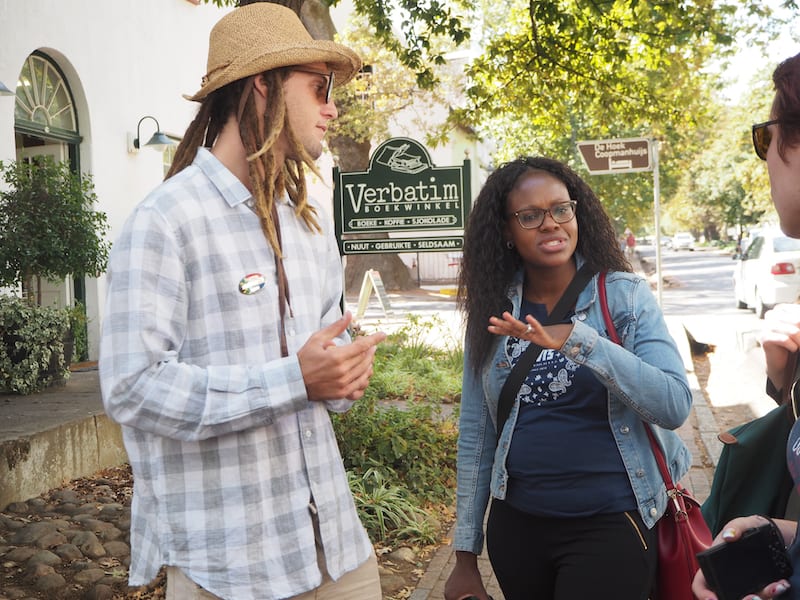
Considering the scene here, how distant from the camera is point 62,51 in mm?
10305

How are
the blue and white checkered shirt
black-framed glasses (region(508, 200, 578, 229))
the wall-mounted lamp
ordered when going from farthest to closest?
the wall-mounted lamp, black-framed glasses (region(508, 200, 578, 229)), the blue and white checkered shirt

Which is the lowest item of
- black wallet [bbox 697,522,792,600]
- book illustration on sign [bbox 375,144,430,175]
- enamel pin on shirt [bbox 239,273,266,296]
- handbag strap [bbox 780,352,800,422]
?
black wallet [bbox 697,522,792,600]

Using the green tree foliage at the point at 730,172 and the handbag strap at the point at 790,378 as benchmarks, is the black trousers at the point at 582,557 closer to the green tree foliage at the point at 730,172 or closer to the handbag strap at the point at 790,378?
the handbag strap at the point at 790,378

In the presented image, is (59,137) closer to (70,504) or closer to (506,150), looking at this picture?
(70,504)

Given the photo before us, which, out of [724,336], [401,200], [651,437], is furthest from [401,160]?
[724,336]

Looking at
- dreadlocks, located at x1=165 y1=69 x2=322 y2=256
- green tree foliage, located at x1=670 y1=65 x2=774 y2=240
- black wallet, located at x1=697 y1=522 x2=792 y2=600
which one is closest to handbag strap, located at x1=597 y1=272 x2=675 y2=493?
black wallet, located at x1=697 y1=522 x2=792 y2=600

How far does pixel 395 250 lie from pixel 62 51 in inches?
224

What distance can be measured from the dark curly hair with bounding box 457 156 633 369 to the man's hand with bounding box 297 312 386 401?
3.07 feet

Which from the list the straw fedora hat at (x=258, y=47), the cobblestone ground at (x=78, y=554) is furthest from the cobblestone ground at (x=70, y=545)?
the straw fedora hat at (x=258, y=47)

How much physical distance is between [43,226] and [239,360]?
7.21 m

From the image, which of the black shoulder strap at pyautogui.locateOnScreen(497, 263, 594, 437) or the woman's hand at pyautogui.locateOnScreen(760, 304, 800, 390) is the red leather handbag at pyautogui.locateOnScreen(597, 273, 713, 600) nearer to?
the black shoulder strap at pyautogui.locateOnScreen(497, 263, 594, 437)

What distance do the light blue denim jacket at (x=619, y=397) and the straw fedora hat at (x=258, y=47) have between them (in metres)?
1.00

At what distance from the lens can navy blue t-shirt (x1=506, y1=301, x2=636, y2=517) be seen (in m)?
2.42

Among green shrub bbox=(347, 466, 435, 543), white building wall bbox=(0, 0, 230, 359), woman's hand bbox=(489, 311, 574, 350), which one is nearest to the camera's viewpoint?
woman's hand bbox=(489, 311, 574, 350)
